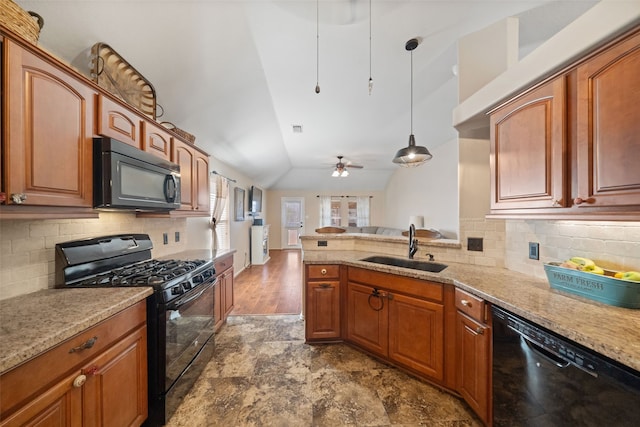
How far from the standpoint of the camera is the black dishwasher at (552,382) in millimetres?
795

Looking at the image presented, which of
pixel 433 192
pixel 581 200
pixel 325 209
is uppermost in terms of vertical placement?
pixel 433 192

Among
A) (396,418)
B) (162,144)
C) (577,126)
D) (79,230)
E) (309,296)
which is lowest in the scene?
(396,418)

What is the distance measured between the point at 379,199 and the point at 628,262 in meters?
7.55

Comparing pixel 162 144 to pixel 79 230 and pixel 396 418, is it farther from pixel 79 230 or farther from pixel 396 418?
pixel 396 418

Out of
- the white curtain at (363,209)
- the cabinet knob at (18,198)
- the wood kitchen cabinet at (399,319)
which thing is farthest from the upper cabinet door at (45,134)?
the white curtain at (363,209)

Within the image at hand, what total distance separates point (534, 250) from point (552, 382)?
3.18 ft

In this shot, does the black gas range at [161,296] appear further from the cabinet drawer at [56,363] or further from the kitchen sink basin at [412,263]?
the kitchen sink basin at [412,263]


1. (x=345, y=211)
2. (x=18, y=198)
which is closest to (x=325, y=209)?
(x=345, y=211)

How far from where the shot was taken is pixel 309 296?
7.41 feet

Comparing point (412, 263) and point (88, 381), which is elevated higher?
point (412, 263)

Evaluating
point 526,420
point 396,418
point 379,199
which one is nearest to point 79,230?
point 396,418

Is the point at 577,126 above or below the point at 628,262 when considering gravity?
above

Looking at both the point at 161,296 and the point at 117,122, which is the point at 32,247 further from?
the point at 117,122

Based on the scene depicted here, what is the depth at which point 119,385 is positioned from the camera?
1.17 metres
